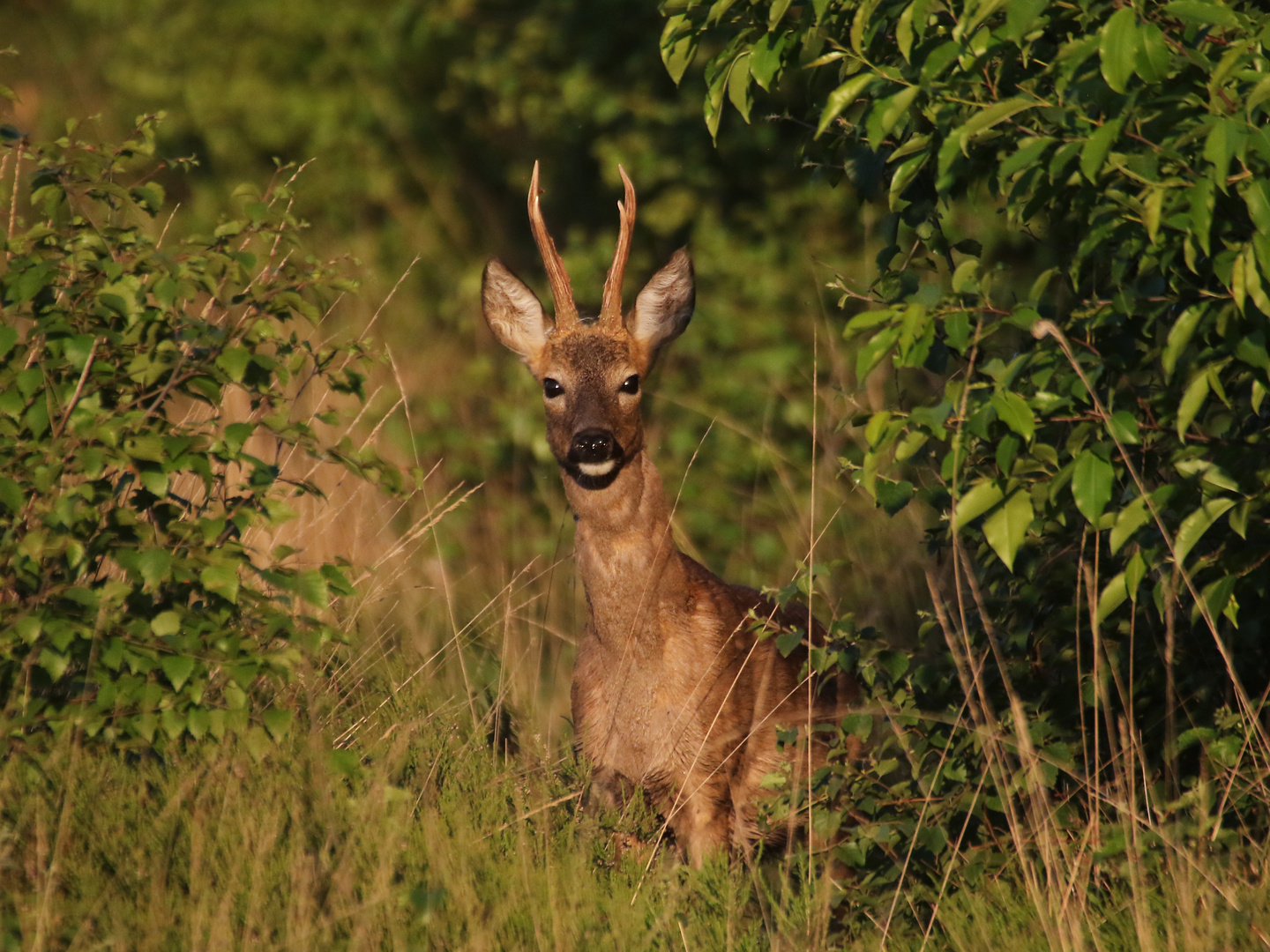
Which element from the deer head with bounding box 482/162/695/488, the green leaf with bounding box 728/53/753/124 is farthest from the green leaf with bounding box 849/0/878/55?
the deer head with bounding box 482/162/695/488

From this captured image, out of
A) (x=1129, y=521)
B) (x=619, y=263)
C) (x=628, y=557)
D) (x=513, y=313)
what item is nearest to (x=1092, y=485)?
(x=1129, y=521)

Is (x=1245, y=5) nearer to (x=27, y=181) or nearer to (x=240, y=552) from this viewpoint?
(x=240, y=552)

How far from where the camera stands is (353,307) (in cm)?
1102

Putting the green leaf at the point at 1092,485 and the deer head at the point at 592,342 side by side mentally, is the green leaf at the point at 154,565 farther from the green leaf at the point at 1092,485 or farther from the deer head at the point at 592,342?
the deer head at the point at 592,342

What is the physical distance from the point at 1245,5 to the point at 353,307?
8.48m

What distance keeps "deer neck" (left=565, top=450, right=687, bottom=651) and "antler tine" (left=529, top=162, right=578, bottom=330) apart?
79 cm

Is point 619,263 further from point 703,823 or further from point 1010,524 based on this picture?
point 1010,524

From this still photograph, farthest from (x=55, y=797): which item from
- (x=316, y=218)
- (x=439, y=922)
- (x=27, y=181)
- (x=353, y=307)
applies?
(x=316, y=218)

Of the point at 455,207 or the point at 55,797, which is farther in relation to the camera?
the point at 455,207

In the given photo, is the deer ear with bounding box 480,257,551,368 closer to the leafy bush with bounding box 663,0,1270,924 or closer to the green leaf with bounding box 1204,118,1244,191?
the leafy bush with bounding box 663,0,1270,924

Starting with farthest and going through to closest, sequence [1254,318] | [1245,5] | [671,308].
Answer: [671,308]
[1245,5]
[1254,318]

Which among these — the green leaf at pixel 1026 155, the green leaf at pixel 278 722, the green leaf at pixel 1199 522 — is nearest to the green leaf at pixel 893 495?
the green leaf at pixel 1199 522

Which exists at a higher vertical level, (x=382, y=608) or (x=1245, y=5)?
(x=1245, y=5)

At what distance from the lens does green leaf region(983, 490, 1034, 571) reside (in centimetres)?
297
